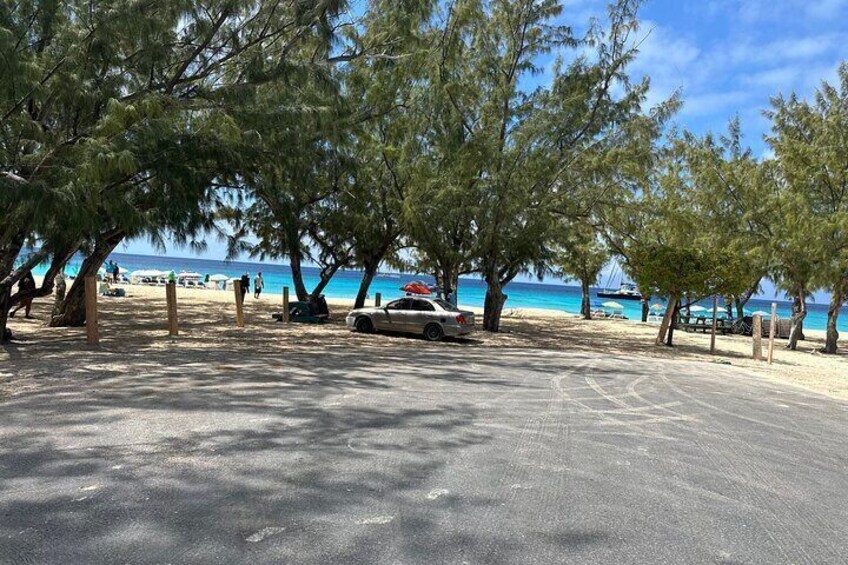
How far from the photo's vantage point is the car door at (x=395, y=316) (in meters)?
19.1

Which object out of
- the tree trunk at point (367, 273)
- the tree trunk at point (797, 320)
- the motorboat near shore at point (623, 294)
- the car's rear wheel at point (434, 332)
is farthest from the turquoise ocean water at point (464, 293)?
the car's rear wheel at point (434, 332)

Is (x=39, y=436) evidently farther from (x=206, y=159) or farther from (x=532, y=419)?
(x=206, y=159)

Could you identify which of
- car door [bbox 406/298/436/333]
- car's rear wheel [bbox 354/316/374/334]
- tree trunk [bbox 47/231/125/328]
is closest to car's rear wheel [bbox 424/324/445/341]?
car door [bbox 406/298/436/333]

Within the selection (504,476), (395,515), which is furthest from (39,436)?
(504,476)

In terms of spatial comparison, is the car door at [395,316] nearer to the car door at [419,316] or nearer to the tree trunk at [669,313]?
the car door at [419,316]

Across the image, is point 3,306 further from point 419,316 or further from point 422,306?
point 422,306

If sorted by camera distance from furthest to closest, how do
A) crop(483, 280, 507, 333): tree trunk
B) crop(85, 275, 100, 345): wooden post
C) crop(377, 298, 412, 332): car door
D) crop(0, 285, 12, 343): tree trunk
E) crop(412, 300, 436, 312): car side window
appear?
crop(483, 280, 507, 333): tree trunk < crop(377, 298, 412, 332): car door < crop(412, 300, 436, 312): car side window < crop(0, 285, 12, 343): tree trunk < crop(85, 275, 100, 345): wooden post

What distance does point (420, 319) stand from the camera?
61.7 ft

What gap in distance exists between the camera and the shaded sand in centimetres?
1162

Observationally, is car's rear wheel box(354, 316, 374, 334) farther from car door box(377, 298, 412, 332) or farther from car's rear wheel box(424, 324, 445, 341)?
car's rear wheel box(424, 324, 445, 341)

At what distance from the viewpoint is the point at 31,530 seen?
3447mm

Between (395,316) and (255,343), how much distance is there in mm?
5193

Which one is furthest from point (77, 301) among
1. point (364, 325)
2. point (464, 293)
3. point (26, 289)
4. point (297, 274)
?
point (464, 293)

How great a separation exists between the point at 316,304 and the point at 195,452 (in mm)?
18655
